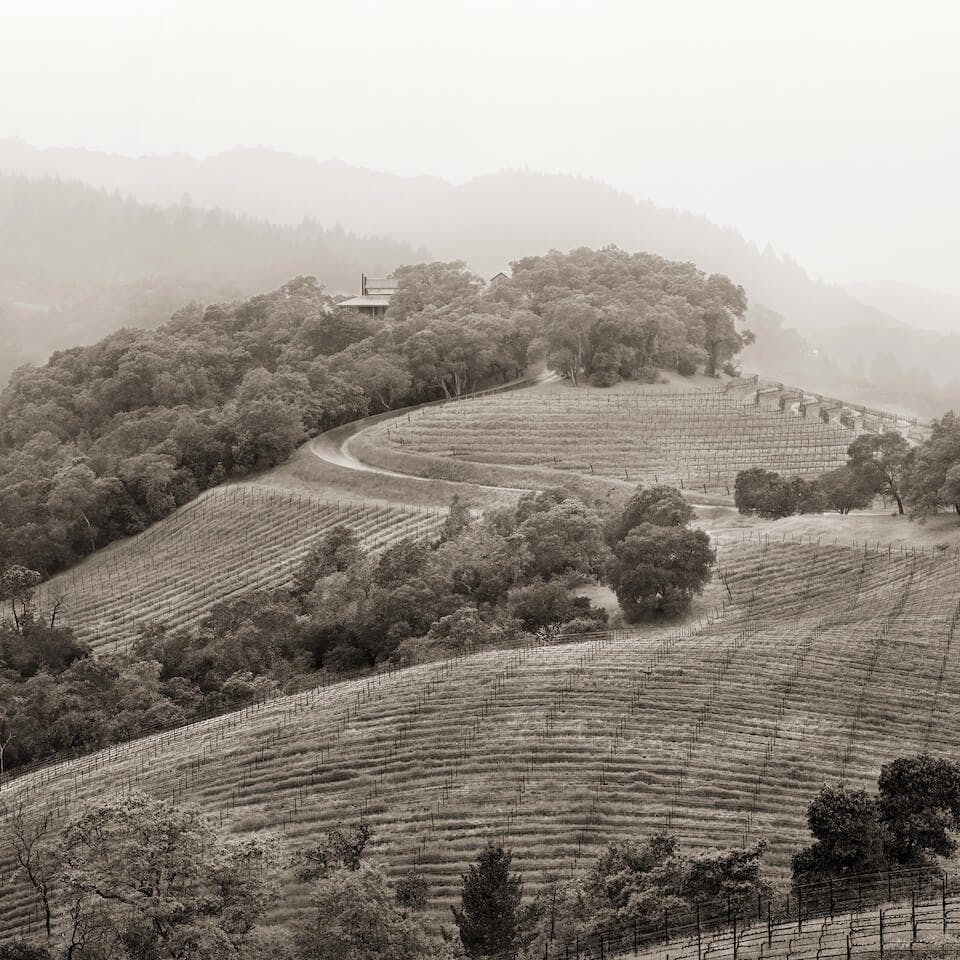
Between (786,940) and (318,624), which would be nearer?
(786,940)

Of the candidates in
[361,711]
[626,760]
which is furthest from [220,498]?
[626,760]

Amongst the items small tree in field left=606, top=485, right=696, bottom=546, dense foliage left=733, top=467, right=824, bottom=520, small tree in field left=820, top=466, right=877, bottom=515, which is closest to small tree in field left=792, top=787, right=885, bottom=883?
small tree in field left=606, top=485, right=696, bottom=546

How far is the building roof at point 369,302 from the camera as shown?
100m

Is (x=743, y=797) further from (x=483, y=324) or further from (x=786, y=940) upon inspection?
(x=483, y=324)

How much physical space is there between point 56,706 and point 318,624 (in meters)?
10.2

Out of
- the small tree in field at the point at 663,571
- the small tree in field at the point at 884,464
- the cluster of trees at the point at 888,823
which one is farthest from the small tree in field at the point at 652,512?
the cluster of trees at the point at 888,823

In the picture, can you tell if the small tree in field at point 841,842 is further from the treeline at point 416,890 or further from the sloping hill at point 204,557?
the sloping hill at point 204,557

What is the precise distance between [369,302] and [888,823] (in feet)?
266

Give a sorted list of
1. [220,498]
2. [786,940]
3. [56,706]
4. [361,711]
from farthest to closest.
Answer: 1. [220,498]
2. [56,706]
3. [361,711]
4. [786,940]

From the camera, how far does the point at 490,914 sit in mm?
22219

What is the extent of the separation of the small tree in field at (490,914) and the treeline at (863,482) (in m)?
32.0

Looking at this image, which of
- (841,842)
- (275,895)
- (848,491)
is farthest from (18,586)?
(841,842)

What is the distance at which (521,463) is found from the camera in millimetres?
68812

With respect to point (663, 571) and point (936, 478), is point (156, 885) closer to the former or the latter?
point (663, 571)
